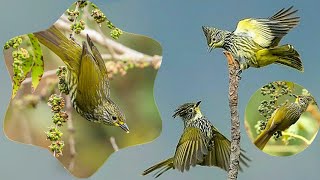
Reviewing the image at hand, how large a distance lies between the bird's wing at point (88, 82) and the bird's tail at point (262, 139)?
647 mm

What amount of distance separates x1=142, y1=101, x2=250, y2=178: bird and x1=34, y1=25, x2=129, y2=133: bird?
0.26 m

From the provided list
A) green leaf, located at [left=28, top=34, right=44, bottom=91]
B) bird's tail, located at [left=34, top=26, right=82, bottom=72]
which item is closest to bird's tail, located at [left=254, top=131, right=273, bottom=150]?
bird's tail, located at [left=34, top=26, right=82, bottom=72]

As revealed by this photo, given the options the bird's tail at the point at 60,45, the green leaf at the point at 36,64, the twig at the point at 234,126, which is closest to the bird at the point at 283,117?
the twig at the point at 234,126

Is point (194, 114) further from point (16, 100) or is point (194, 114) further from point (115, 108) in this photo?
point (16, 100)

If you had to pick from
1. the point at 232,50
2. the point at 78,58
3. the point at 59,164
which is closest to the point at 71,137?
the point at 59,164

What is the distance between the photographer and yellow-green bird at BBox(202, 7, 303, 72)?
296 cm

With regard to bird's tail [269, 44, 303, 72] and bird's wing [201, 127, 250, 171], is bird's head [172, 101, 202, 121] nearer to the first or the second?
bird's wing [201, 127, 250, 171]

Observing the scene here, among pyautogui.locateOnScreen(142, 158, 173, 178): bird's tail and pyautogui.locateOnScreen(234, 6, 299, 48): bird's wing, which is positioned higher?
pyautogui.locateOnScreen(234, 6, 299, 48): bird's wing

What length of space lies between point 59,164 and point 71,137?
115mm

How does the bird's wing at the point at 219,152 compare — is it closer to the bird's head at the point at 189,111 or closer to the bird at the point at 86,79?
the bird's head at the point at 189,111

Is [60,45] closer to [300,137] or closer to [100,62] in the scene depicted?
[100,62]

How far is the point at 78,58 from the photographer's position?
3.01 metres

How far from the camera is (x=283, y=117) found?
312cm

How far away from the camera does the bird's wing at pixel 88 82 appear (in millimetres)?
2994
